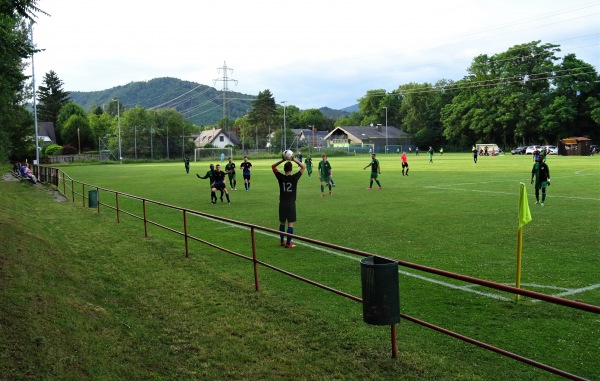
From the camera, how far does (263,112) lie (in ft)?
391

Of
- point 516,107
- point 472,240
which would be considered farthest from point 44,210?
point 516,107

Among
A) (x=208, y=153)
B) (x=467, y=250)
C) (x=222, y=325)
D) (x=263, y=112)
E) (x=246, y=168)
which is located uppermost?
(x=263, y=112)

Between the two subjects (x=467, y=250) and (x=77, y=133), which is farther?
(x=77, y=133)

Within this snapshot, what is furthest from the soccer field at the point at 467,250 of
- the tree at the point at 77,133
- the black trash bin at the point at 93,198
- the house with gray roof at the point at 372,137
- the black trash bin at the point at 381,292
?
the house with gray roof at the point at 372,137

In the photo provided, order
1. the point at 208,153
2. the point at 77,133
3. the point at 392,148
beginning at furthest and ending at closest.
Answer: the point at 392,148 → the point at 77,133 → the point at 208,153

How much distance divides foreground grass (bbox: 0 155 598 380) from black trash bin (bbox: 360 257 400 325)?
0.51 m

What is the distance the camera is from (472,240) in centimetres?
1105

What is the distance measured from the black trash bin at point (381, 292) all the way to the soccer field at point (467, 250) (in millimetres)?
1402

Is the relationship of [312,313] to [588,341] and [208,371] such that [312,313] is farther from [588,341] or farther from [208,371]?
[588,341]

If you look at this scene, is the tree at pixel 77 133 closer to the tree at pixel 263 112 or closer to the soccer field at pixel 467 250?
the tree at pixel 263 112

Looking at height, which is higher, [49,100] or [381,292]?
[49,100]

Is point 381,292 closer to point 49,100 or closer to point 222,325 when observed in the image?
point 222,325

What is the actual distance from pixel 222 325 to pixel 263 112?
377 feet

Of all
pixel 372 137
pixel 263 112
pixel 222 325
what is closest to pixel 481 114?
pixel 372 137
